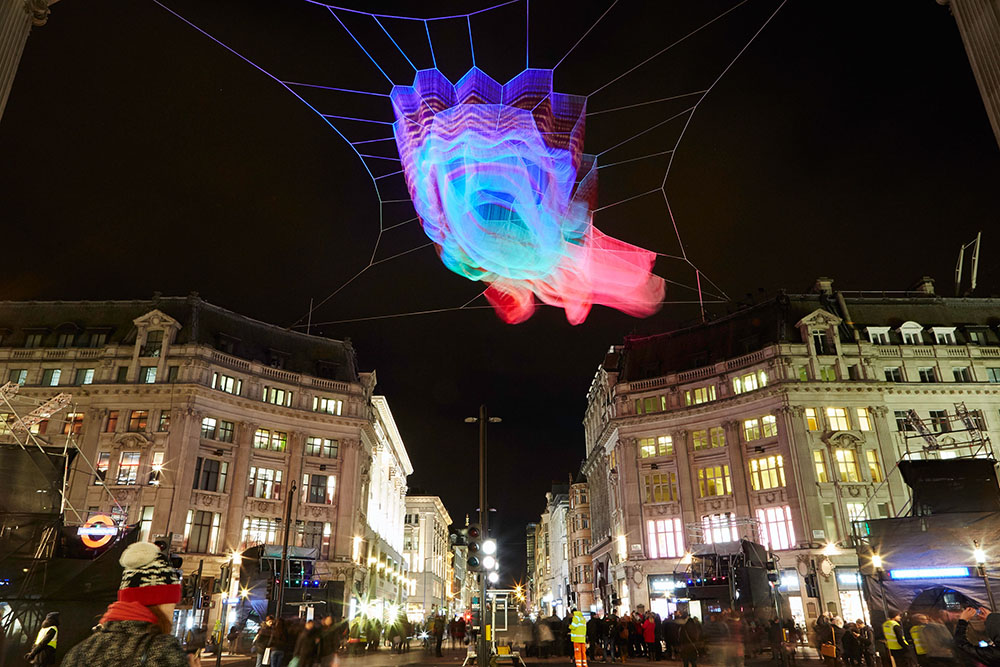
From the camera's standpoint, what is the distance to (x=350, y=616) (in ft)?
159

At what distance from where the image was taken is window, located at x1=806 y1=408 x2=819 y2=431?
146ft

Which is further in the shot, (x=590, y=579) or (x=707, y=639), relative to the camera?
(x=590, y=579)

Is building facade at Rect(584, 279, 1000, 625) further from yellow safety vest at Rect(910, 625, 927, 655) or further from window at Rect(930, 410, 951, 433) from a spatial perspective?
yellow safety vest at Rect(910, 625, 927, 655)

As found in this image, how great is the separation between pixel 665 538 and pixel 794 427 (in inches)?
503

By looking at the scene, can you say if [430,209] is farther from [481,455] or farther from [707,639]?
[707,639]

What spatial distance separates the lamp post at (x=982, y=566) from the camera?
18641mm

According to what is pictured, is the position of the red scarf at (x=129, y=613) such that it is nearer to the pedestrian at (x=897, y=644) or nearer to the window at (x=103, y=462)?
the pedestrian at (x=897, y=644)

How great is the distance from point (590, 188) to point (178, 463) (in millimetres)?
35965

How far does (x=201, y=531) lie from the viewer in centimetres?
4447

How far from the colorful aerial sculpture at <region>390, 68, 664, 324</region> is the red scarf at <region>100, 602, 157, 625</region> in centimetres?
1823

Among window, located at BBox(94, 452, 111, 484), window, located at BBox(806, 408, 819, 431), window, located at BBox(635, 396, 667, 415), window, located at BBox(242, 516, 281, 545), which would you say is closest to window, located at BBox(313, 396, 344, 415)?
window, located at BBox(242, 516, 281, 545)

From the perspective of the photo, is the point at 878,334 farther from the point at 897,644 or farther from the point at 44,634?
the point at 44,634

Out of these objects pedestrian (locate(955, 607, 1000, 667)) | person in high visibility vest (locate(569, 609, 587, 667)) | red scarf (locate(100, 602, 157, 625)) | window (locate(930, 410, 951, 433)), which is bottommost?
person in high visibility vest (locate(569, 609, 587, 667))

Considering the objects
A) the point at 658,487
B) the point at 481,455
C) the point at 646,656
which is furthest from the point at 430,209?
the point at 658,487
